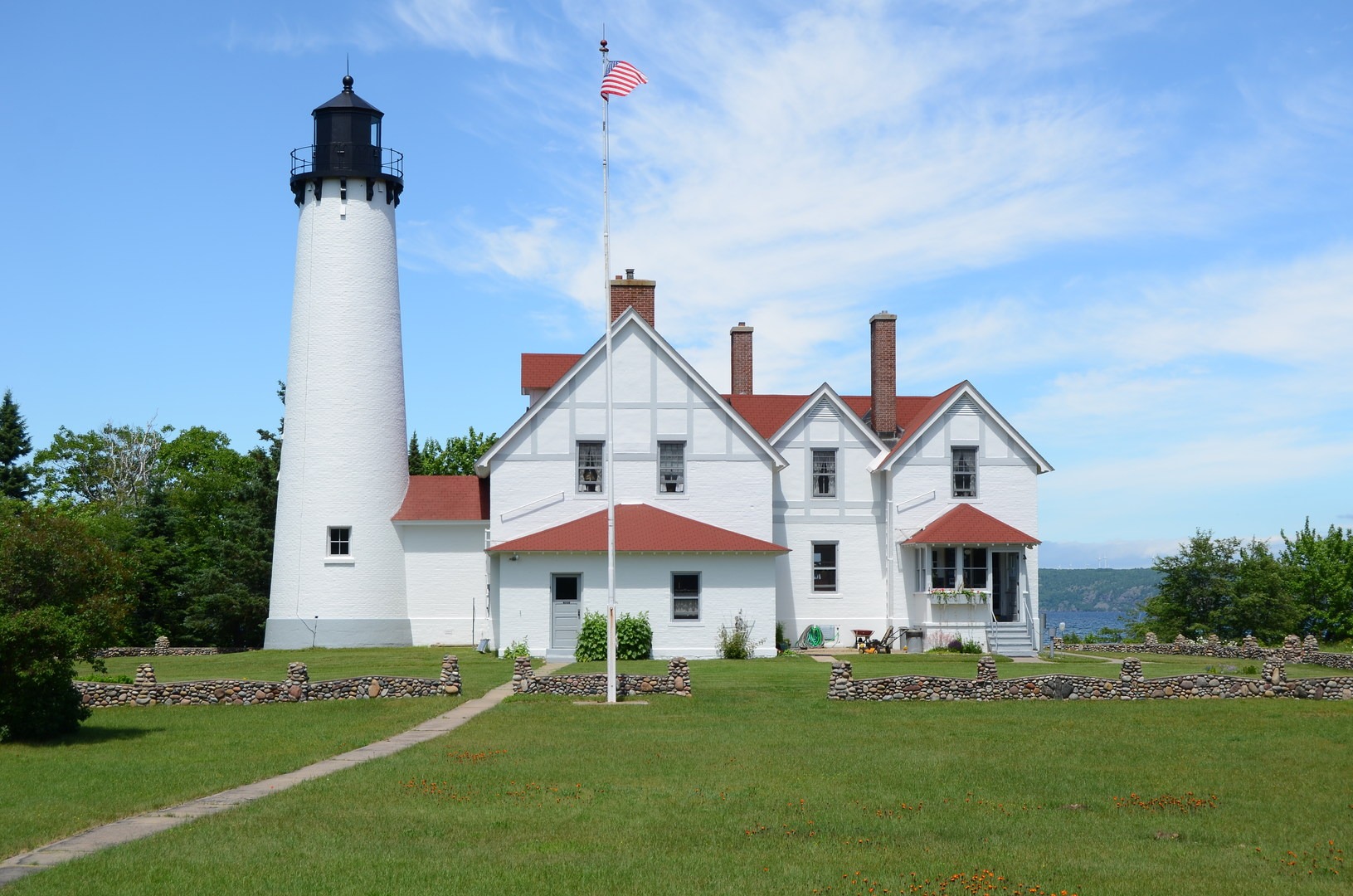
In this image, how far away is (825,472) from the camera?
1591 inches

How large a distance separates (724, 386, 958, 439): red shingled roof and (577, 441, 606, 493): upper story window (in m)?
6.24

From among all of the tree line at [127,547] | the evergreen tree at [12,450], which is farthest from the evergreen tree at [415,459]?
the evergreen tree at [12,450]

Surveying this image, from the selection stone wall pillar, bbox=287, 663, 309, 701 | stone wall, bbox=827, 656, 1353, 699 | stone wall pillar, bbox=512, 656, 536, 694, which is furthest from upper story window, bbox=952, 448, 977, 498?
stone wall pillar, bbox=287, 663, 309, 701

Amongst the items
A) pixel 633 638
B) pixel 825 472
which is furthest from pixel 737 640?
pixel 825 472

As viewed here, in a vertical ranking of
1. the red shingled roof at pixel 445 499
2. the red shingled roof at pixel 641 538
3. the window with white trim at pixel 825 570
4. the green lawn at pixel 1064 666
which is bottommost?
the green lawn at pixel 1064 666

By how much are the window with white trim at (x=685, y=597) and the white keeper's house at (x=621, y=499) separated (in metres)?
0.07

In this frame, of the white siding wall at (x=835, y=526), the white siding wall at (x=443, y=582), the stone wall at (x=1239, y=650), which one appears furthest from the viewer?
the white siding wall at (x=835, y=526)

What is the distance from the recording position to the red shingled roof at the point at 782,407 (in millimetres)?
42094

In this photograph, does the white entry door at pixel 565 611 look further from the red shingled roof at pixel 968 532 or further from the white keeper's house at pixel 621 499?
the red shingled roof at pixel 968 532

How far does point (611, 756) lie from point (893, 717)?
6.47m

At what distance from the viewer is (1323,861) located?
35.2 feet

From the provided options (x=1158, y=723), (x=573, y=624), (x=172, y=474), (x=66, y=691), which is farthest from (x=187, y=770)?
(x=172, y=474)

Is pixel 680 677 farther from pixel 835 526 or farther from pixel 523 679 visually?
pixel 835 526

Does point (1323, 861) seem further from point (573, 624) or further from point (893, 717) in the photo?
point (573, 624)
